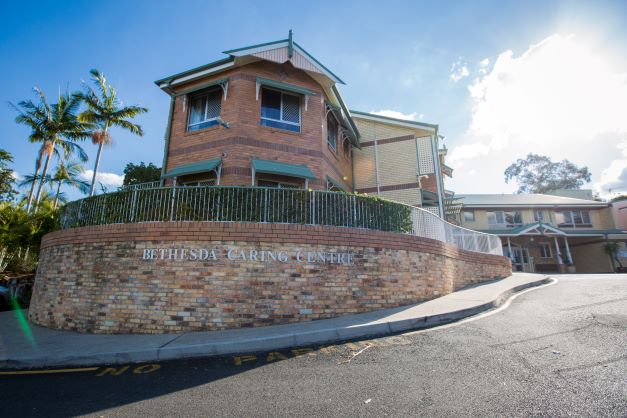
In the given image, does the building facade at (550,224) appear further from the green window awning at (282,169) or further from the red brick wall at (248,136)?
the green window awning at (282,169)

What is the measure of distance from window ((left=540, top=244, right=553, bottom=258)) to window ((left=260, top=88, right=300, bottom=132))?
26.9 meters

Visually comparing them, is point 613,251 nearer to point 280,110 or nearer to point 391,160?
point 391,160

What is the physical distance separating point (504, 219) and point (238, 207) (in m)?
28.0

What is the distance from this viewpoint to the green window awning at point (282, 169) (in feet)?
35.1

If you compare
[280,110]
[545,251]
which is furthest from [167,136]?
[545,251]

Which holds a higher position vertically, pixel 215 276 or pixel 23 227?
pixel 23 227

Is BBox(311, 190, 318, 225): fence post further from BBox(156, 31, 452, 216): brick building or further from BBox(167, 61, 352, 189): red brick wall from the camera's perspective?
BBox(167, 61, 352, 189): red brick wall

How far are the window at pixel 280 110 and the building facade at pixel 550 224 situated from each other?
20.3m

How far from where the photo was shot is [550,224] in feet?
86.9

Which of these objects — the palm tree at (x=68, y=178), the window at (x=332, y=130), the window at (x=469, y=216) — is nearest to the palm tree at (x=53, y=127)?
the palm tree at (x=68, y=178)

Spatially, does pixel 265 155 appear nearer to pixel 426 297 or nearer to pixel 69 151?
pixel 426 297

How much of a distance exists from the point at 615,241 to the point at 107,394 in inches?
1414

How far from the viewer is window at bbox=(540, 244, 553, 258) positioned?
27844 millimetres

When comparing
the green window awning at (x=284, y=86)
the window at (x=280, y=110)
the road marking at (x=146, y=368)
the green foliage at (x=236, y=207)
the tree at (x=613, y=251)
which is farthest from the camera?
the tree at (x=613, y=251)
